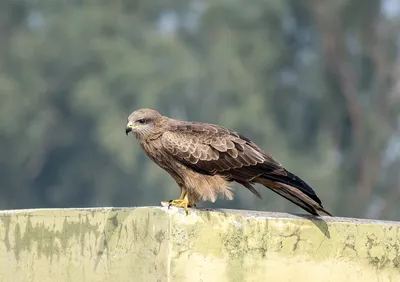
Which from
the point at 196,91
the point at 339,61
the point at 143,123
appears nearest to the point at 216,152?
the point at 143,123

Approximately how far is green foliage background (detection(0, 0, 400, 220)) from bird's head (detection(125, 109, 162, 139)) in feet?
92.4

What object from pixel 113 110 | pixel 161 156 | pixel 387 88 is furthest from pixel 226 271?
pixel 113 110

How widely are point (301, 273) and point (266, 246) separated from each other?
1.38ft

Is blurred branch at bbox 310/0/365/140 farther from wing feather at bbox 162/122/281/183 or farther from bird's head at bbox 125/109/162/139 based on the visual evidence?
wing feather at bbox 162/122/281/183

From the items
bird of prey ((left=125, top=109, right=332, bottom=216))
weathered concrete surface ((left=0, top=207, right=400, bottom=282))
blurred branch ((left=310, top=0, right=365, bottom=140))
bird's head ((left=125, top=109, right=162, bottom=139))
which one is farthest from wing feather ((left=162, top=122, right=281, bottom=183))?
blurred branch ((left=310, top=0, right=365, bottom=140))

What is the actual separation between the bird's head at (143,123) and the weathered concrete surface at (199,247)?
1.35 meters

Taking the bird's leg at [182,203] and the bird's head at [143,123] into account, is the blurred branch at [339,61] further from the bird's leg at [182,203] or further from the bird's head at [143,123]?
the bird's leg at [182,203]

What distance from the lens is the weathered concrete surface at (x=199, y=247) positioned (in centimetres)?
1037

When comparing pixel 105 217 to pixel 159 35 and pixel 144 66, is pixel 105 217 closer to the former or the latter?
pixel 144 66

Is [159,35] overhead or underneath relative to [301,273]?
overhead

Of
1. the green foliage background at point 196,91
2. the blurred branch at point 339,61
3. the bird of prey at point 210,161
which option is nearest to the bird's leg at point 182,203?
the bird of prey at point 210,161

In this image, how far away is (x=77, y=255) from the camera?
11.4 metres

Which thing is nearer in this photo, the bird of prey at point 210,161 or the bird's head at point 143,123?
the bird of prey at point 210,161

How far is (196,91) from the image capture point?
56.0 m
